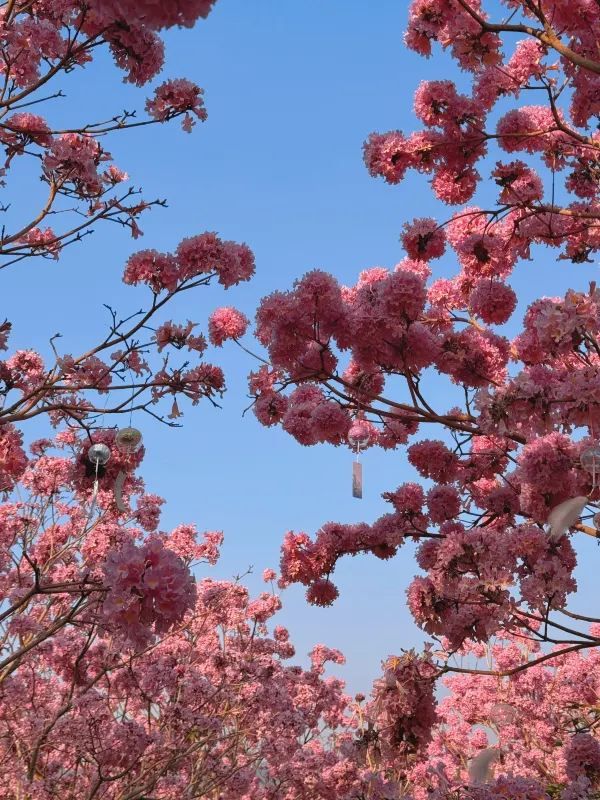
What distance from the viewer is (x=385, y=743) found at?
17.0 ft

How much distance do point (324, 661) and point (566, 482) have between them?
1328cm

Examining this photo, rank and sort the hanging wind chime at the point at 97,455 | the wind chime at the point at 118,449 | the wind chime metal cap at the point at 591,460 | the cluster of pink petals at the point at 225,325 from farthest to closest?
the cluster of pink petals at the point at 225,325
the hanging wind chime at the point at 97,455
the wind chime at the point at 118,449
the wind chime metal cap at the point at 591,460

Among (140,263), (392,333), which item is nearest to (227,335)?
(140,263)

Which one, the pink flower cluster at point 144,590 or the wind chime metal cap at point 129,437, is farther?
the wind chime metal cap at point 129,437

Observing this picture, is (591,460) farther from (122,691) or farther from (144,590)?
(122,691)

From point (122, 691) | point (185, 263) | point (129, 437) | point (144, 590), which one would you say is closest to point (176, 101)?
point (185, 263)

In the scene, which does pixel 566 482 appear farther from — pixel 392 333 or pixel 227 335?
pixel 227 335

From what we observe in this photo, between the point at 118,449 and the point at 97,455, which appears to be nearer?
the point at 97,455

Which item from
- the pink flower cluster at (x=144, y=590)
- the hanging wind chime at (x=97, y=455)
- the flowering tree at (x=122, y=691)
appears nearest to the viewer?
the pink flower cluster at (x=144, y=590)

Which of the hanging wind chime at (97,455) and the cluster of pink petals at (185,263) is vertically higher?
the cluster of pink petals at (185,263)

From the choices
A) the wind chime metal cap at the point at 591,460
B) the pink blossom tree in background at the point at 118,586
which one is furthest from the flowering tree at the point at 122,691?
the wind chime metal cap at the point at 591,460

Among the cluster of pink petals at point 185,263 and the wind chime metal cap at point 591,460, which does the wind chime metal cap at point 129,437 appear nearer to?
the cluster of pink petals at point 185,263

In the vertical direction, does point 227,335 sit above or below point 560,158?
below

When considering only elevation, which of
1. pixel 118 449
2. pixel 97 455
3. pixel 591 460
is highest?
pixel 118 449
